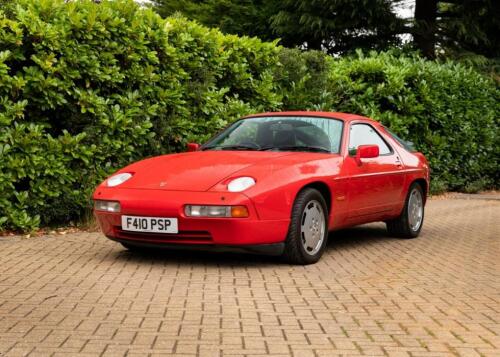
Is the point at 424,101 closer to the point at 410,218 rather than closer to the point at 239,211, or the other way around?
the point at 410,218

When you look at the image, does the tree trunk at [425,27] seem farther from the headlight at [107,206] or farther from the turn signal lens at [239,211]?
the turn signal lens at [239,211]

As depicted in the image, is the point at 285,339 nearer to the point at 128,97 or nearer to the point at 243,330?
the point at 243,330

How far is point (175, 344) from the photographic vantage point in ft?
14.6

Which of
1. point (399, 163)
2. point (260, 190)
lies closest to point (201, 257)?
point (260, 190)

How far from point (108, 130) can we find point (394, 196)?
3.65 meters

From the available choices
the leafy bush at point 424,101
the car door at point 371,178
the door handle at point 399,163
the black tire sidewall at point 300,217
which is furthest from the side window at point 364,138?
the leafy bush at point 424,101

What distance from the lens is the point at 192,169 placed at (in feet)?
23.2

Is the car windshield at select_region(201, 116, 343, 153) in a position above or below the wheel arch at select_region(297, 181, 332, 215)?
above

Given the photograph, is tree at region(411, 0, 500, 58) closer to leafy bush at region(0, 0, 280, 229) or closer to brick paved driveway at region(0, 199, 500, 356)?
leafy bush at region(0, 0, 280, 229)

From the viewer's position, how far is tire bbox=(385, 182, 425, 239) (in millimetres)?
9188

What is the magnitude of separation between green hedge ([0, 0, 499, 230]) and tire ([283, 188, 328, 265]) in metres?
3.43

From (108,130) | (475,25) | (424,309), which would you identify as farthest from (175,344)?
(475,25)

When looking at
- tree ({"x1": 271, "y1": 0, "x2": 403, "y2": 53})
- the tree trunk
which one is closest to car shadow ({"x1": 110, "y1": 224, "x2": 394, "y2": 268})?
tree ({"x1": 271, "y1": 0, "x2": 403, "y2": 53})

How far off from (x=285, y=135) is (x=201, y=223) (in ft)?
5.90
